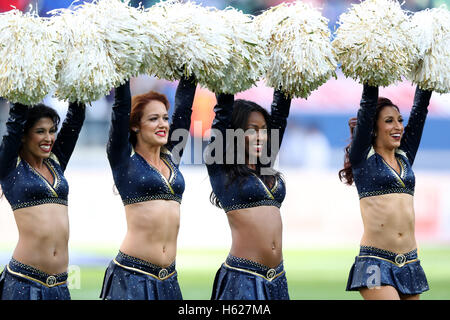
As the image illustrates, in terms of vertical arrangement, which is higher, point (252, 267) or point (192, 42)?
point (192, 42)

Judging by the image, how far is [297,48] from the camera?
439cm

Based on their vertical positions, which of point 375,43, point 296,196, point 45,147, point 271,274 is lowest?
point 271,274

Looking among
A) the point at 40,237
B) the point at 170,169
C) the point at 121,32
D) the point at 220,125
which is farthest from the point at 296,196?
the point at 121,32

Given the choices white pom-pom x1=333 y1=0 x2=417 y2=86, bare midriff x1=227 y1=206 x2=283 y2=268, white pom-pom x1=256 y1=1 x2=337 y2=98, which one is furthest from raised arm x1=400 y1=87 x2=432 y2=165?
bare midriff x1=227 y1=206 x2=283 y2=268

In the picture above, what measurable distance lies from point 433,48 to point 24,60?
2.23 m

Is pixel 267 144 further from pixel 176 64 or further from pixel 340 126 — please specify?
pixel 340 126

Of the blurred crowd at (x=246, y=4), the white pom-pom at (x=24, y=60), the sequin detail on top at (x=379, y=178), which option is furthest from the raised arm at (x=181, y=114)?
the blurred crowd at (x=246, y=4)

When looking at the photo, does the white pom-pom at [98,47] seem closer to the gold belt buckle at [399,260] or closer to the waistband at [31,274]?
the waistband at [31,274]

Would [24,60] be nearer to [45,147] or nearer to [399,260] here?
[45,147]

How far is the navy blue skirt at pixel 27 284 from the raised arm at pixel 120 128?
65cm

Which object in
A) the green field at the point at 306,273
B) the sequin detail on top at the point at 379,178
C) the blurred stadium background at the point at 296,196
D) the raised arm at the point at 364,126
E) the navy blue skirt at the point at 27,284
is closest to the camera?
the navy blue skirt at the point at 27,284

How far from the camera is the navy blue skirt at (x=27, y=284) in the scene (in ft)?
13.7
